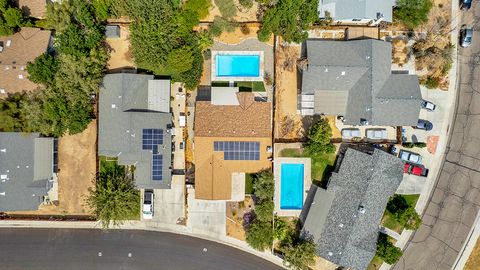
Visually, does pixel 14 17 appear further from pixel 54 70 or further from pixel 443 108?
pixel 443 108

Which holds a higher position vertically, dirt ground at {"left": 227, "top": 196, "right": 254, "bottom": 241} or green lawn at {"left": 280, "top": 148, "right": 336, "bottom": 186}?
green lawn at {"left": 280, "top": 148, "right": 336, "bottom": 186}

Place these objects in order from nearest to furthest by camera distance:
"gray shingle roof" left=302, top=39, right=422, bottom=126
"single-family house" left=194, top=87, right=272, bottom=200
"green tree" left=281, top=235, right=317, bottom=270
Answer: "green tree" left=281, top=235, right=317, bottom=270 < "gray shingle roof" left=302, top=39, right=422, bottom=126 < "single-family house" left=194, top=87, right=272, bottom=200

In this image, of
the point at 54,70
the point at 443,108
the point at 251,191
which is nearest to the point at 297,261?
the point at 251,191

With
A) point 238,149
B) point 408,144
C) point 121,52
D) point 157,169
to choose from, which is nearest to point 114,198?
point 157,169

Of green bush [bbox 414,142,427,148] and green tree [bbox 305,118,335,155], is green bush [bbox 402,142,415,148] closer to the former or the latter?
green bush [bbox 414,142,427,148]

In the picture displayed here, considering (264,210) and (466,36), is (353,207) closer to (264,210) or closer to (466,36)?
(264,210)

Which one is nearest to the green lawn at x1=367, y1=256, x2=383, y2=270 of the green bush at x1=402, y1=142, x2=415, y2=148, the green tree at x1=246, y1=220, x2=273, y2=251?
the green tree at x1=246, y1=220, x2=273, y2=251
